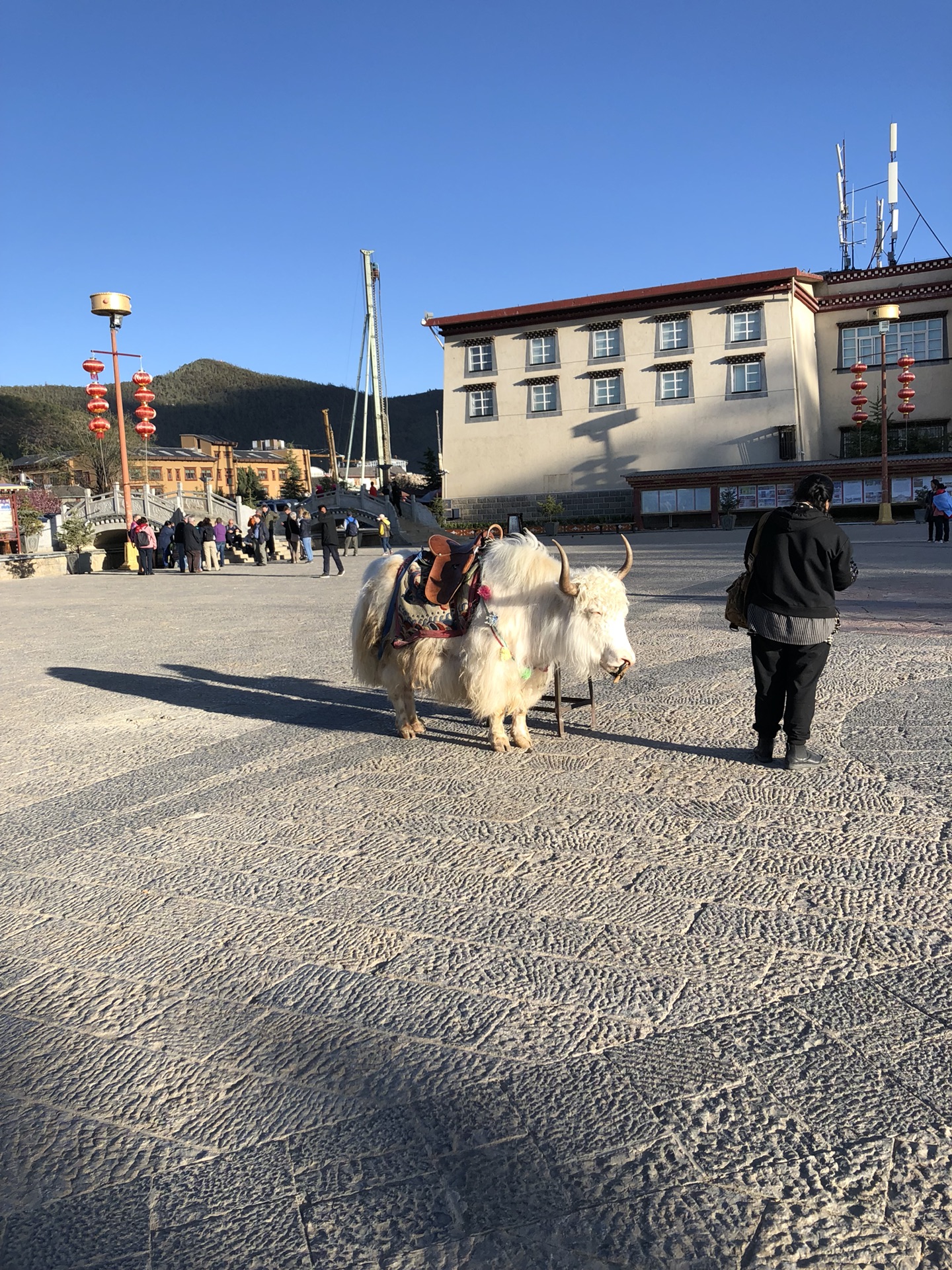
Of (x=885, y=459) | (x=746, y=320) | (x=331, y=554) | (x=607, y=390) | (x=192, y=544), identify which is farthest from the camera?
(x=607, y=390)

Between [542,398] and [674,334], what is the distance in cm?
637

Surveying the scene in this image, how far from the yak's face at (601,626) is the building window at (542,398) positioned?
125 feet

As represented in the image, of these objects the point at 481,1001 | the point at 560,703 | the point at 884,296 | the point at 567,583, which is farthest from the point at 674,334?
the point at 481,1001

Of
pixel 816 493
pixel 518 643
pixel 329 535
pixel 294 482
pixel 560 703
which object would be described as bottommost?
pixel 560 703

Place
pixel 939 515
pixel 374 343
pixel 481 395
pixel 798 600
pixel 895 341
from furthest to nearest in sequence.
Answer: pixel 374 343 → pixel 481 395 → pixel 895 341 → pixel 939 515 → pixel 798 600

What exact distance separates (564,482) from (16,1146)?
134ft

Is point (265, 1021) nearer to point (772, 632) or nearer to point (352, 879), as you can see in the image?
point (352, 879)

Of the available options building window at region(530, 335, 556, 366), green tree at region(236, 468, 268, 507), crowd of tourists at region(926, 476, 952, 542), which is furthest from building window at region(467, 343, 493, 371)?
green tree at region(236, 468, 268, 507)

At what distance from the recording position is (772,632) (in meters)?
5.26

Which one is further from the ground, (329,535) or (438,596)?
(329,535)

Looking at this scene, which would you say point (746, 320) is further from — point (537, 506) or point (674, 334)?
point (537, 506)

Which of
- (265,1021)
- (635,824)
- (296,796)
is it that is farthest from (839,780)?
(265,1021)

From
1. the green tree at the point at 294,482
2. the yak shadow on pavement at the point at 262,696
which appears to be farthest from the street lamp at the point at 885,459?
the green tree at the point at 294,482

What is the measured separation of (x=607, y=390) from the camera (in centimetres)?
4106
